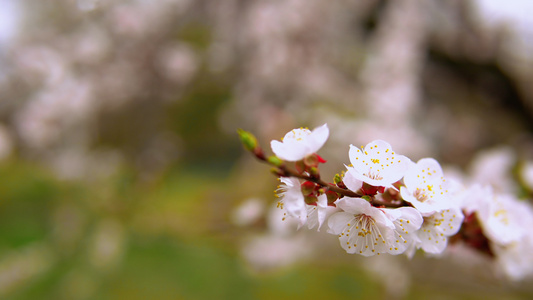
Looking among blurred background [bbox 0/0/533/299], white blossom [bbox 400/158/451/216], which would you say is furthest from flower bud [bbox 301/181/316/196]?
blurred background [bbox 0/0/533/299]

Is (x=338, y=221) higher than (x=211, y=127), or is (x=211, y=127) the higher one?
(x=338, y=221)

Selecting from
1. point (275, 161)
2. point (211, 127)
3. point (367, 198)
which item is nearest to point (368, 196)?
point (367, 198)

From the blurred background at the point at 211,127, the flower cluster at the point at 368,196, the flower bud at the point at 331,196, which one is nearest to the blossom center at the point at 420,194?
the flower cluster at the point at 368,196

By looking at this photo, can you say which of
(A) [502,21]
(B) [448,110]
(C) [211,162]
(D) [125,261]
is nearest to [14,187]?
(D) [125,261]

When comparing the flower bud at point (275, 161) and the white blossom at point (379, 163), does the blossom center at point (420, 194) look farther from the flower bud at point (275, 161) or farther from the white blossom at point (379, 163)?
the flower bud at point (275, 161)

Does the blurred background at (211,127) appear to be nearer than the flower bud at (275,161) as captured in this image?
No

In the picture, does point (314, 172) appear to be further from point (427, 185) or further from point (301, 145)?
point (427, 185)
